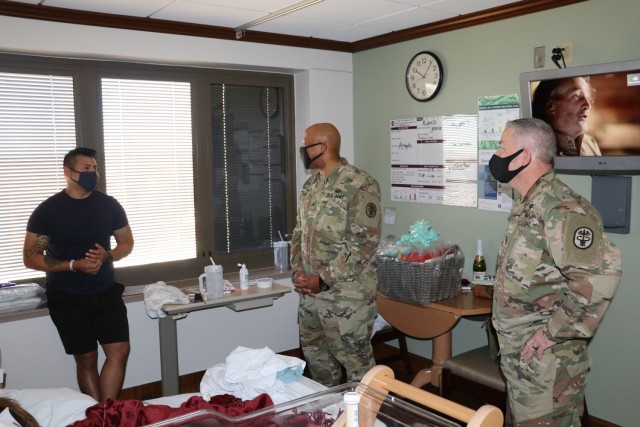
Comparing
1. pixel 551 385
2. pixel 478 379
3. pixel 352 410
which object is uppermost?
pixel 352 410

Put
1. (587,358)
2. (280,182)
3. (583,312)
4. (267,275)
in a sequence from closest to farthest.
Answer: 1. (583,312)
2. (587,358)
3. (267,275)
4. (280,182)

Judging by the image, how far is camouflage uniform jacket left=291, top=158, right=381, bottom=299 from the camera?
313 centimetres

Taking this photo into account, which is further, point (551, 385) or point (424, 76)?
point (424, 76)

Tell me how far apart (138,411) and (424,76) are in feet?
9.61

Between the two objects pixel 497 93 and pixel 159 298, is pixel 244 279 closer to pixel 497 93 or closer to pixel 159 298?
pixel 159 298

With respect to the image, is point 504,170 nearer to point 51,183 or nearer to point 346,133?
point 346,133

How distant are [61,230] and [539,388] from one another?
8.32 feet

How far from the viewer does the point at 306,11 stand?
3451 millimetres

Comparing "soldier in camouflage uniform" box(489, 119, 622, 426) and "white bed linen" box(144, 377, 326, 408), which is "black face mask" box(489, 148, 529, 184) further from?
"white bed linen" box(144, 377, 326, 408)

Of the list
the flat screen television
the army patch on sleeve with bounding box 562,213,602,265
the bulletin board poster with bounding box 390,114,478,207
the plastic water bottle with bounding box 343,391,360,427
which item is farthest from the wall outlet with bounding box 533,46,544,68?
the plastic water bottle with bounding box 343,391,360,427

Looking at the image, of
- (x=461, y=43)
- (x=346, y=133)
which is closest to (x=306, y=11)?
(x=461, y=43)

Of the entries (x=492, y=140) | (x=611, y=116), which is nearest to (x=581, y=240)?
(x=611, y=116)

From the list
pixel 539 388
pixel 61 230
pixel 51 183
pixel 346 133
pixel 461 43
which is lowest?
pixel 539 388

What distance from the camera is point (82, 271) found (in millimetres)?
3215
